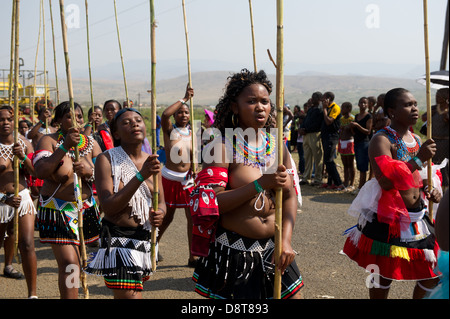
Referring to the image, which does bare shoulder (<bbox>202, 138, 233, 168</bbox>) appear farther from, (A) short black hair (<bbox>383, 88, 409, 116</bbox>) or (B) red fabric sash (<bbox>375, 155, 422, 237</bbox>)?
(A) short black hair (<bbox>383, 88, 409, 116</bbox>)

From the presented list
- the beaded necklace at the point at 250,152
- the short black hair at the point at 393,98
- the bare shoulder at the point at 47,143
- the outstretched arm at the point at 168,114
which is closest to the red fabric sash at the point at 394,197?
the short black hair at the point at 393,98

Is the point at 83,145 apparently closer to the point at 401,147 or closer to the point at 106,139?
the point at 106,139

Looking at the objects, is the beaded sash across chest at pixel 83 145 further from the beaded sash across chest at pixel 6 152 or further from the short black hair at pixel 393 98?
the short black hair at pixel 393 98

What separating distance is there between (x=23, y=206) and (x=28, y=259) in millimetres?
548

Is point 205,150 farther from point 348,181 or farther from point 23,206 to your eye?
point 348,181

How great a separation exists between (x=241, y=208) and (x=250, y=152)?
36 cm

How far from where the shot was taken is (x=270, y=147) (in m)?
3.37

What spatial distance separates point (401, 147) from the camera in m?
4.14

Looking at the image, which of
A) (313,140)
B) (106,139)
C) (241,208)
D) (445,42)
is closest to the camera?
(445,42)

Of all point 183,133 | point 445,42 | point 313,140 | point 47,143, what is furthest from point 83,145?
point 313,140

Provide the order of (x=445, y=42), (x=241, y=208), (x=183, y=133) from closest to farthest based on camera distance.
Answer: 1. (x=445, y=42)
2. (x=241, y=208)
3. (x=183, y=133)

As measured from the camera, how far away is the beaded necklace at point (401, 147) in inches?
163

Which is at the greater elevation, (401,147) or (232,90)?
(232,90)
